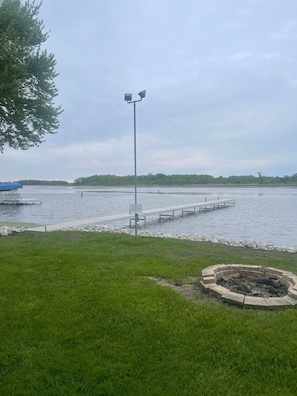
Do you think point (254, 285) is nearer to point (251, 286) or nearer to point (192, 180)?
point (251, 286)

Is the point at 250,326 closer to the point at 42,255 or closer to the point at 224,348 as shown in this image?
the point at 224,348

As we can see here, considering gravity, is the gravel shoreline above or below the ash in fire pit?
below

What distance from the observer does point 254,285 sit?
431 cm

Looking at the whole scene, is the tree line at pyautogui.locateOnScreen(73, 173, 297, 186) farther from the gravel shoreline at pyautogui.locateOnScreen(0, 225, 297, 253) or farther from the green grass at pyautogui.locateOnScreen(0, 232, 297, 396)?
the green grass at pyautogui.locateOnScreen(0, 232, 297, 396)

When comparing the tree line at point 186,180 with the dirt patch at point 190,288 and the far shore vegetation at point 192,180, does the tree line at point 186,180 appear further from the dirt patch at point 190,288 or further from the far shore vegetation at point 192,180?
the dirt patch at point 190,288

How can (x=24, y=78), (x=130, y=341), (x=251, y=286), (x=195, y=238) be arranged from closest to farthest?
(x=130, y=341), (x=251, y=286), (x=24, y=78), (x=195, y=238)

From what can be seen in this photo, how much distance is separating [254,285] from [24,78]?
5294 millimetres

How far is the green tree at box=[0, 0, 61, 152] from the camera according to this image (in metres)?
5.11

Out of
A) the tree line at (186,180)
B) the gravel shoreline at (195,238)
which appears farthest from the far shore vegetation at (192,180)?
the gravel shoreline at (195,238)

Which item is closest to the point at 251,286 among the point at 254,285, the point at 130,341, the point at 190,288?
the point at 254,285

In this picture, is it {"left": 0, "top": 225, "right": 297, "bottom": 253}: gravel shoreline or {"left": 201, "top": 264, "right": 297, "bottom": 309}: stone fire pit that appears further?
{"left": 0, "top": 225, "right": 297, "bottom": 253}: gravel shoreline

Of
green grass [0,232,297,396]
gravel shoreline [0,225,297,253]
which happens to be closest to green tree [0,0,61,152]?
green grass [0,232,297,396]

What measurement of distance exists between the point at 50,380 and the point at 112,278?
229 cm

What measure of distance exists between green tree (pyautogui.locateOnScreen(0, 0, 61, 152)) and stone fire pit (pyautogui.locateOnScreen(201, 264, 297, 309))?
14.0 ft
